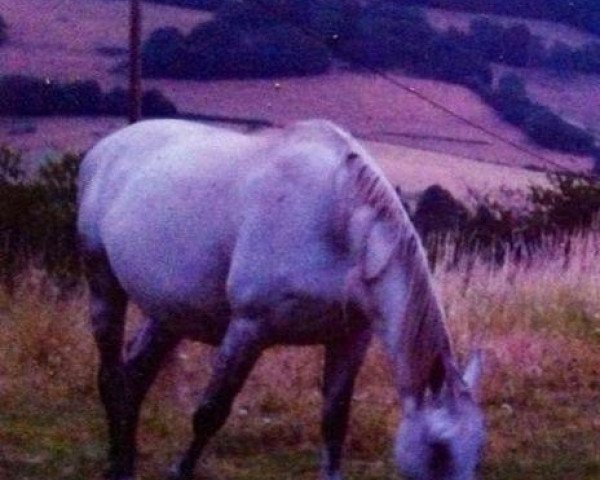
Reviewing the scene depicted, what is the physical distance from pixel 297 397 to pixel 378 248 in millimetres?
2661

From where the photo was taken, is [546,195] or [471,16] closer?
[546,195]

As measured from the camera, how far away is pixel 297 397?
24.5 ft

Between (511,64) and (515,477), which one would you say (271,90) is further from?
(515,477)

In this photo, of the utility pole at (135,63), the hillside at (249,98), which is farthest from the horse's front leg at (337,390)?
the hillside at (249,98)

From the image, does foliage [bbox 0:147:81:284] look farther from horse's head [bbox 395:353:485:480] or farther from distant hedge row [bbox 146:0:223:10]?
horse's head [bbox 395:353:485:480]

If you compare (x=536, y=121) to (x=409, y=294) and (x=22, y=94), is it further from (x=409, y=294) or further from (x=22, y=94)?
(x=409, y=294)

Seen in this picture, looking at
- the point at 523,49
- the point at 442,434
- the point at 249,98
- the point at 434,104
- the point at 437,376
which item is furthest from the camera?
the point at 523,49

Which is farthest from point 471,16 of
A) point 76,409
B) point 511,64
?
point 76,409

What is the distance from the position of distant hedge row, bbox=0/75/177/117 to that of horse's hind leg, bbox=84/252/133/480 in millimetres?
9375

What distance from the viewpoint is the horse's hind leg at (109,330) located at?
621cm

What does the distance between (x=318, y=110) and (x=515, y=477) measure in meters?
9.91

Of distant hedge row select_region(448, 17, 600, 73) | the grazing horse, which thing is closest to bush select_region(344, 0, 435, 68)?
distant hedge row select_region(448, 17, 600, 73)

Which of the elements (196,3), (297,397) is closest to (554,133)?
(196,3)

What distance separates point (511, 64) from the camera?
1727cm
